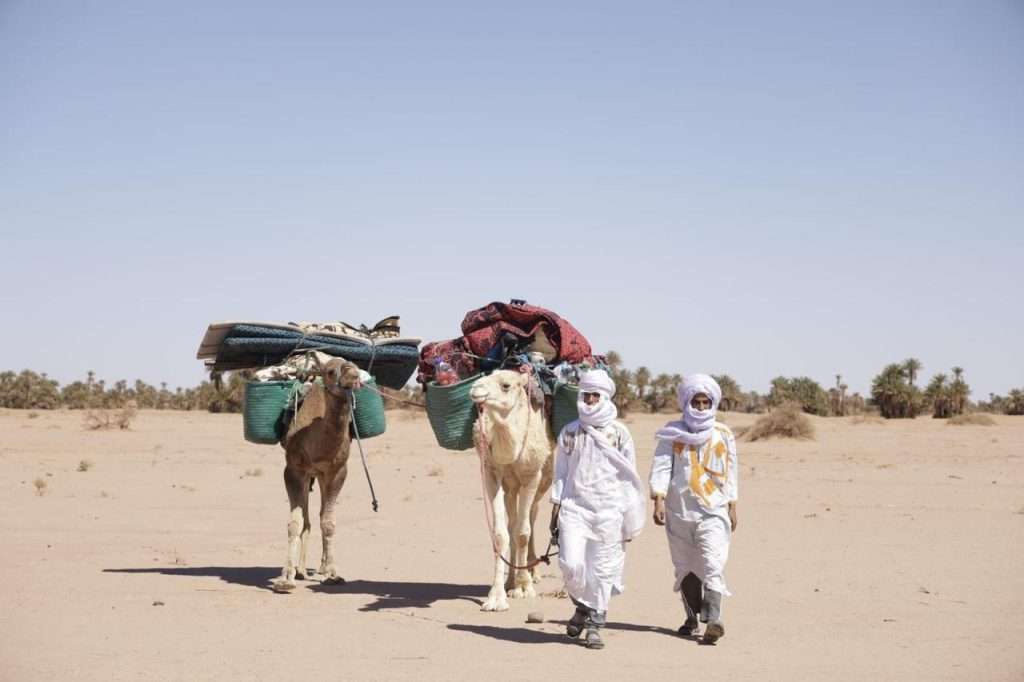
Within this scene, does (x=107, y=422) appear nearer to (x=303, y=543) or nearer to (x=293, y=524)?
(x=303, y=543)

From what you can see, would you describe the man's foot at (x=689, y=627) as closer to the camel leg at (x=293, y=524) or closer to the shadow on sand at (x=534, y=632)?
the shadow on sand at (x=534, y=632)

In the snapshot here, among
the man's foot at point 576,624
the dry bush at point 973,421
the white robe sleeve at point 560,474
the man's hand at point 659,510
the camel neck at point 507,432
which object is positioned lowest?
the man's foot at point 576,624

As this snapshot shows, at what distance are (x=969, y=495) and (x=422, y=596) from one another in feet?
43.6

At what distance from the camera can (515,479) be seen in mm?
11211

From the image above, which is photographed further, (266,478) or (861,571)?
(266,478)

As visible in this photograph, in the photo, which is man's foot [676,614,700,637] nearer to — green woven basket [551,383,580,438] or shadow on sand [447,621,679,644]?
shadow on sand [447,621,679,644]

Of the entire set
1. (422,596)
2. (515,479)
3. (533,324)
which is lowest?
(422,596)

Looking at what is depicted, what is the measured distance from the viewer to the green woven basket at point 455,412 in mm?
11164

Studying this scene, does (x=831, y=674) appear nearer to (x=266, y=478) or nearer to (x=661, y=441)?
(x=661, y=441)

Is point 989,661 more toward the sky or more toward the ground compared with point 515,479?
more toward the ground

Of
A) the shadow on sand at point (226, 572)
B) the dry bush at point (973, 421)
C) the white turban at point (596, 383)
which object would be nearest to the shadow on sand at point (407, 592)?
the shadow on sand at point (226, 572)

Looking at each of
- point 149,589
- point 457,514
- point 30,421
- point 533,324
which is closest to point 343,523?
point 457,514

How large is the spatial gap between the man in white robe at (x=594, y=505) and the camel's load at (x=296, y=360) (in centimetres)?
296

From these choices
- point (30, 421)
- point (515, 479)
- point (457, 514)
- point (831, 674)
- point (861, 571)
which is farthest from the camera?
point (30, 421)
